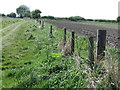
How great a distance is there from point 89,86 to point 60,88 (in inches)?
37.6

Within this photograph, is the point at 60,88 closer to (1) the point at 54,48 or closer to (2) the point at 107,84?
(2) the point at 107,84

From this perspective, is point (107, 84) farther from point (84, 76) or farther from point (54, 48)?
point (54, 48)

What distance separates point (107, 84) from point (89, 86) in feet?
1.38

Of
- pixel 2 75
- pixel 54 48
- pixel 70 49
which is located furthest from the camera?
pixel 54 48

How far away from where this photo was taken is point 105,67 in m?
5.30

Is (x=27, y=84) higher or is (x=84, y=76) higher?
(x=84, y=76)

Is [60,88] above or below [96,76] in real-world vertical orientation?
below

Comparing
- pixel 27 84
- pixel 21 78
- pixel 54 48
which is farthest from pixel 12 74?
pixel 54 48

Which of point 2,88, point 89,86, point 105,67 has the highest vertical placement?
point 105,67

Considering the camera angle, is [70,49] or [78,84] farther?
[70,49]

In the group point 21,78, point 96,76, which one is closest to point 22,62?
point 21,78

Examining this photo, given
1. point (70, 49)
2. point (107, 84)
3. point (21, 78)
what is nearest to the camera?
point (107, 84)

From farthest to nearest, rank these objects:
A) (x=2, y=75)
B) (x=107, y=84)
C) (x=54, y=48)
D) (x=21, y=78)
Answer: (x=54, y=48) < (x=2, y=75) < (x=21, y=78) < (x=107, y=84)

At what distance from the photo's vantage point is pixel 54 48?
1068 cm
